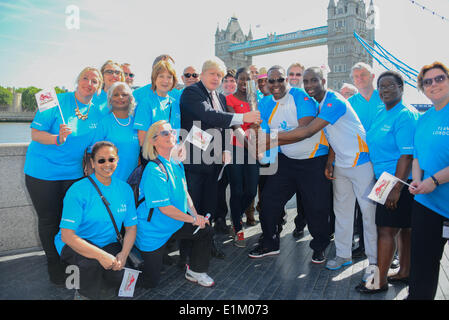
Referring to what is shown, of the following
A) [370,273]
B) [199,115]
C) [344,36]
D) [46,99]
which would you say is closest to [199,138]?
[199,115]

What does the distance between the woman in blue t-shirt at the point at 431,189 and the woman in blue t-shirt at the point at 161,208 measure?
1771mm

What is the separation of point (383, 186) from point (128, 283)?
91.1 inches

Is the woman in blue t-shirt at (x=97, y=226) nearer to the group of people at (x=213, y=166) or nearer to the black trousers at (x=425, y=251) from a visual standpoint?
the group of people at (x=213, y=166)

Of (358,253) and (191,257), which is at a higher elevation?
(191,257)

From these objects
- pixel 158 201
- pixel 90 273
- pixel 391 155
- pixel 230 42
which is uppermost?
pixel 230 42

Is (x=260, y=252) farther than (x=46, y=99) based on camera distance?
Yes

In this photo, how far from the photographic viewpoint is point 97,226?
9.09ft

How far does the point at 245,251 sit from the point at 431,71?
2.84 m

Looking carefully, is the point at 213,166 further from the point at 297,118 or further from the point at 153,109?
the point at 297,118

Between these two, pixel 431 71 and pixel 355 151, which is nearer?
pixel 431 71
